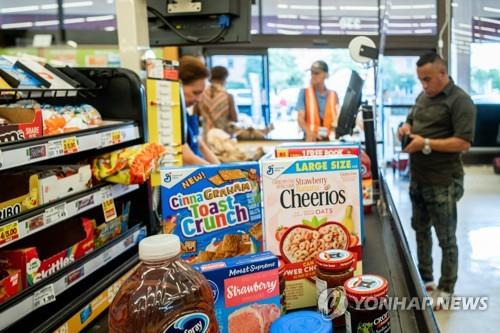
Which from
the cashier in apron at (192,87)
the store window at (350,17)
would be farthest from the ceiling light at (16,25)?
the cashier in apron at (192,87)

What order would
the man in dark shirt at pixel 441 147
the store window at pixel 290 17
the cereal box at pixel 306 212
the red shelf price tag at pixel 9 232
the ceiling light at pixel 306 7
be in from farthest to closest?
the ceiling light at pixel 306 7 < the store window at pixel 290 17 < the man in dark shirt at pixel 441 147 < the cereal box at pixel 306 212 < the red shelf price tag at pixel 9 232

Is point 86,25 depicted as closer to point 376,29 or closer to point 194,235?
point 376,29

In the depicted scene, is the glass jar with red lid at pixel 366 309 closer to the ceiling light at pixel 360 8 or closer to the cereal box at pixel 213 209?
the cereal box at pixel 213 209

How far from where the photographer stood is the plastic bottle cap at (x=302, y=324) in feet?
2.57

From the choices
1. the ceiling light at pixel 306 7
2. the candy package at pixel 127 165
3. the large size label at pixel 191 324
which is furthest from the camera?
the ceiling light at pixel 306 7

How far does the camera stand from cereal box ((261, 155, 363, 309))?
105cm

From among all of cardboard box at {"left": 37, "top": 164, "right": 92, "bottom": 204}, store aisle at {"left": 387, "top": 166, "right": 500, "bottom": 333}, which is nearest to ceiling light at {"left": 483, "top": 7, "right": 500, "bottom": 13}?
store aisle at {"left": 387, "top": 166, "right": 500, "bottom": 333}

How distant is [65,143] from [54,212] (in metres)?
0.16

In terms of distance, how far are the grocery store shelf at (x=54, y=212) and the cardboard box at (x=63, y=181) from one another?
0.02 m

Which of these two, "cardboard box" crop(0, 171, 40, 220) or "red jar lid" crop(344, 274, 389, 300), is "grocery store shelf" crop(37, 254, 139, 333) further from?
"red jar lid" crop(344, 274, 389, 300)

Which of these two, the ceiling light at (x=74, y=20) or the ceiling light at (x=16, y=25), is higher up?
the ceiling light at (x=74, y=20)

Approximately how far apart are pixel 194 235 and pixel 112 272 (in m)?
0.43

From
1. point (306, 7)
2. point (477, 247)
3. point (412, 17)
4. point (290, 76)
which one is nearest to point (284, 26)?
point (306, 7)

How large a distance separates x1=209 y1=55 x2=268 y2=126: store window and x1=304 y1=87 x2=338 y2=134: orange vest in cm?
270
